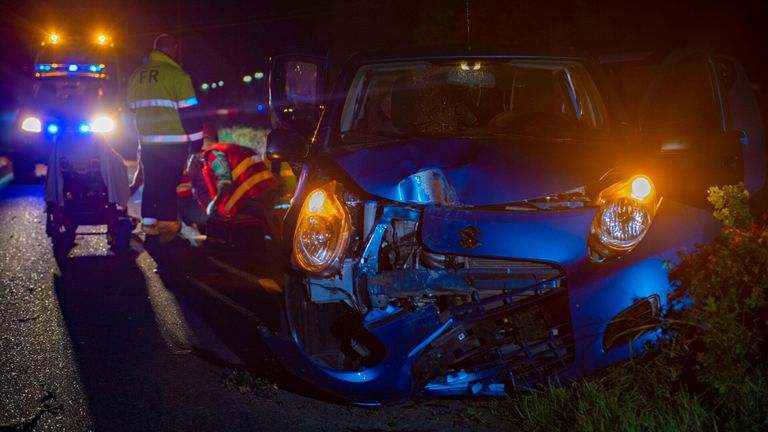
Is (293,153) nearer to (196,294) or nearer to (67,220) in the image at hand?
(196,294)

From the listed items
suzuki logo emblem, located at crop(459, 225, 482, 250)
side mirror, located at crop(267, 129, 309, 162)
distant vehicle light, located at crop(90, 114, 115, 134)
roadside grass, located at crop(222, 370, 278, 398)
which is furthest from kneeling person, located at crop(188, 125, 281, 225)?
suzuki logo emblem, located at crop(459, 225, 482, 250)

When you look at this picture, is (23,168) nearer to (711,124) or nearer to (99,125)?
(99,125)

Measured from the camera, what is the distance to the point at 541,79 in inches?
238

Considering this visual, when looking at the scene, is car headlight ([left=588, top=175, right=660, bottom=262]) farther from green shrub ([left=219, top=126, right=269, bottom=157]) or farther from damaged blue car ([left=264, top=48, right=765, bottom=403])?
green shrub ([left=219, top=126, right=269, bottom=157])

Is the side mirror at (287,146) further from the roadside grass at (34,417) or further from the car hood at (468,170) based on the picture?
the roadside grass at (34,417)

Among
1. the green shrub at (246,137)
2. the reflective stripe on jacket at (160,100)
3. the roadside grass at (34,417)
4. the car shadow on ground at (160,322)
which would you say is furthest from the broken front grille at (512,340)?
the green shrub at (246,137)

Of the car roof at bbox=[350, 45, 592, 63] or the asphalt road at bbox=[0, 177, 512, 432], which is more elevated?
the car roof at bbox=[350, 45, 592, 63]

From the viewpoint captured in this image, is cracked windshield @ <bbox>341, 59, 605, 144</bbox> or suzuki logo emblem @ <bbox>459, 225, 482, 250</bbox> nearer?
suzuki logo emblem @ <bbox>459, 225, 482, 250</bbox>

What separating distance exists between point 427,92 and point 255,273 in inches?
114

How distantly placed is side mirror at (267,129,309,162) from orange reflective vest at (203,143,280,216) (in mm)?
3644

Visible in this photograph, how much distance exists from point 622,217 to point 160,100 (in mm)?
6521

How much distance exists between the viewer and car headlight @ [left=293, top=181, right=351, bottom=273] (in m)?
4.05

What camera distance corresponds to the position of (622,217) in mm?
4008

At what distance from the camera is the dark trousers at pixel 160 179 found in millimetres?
9539
